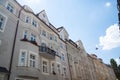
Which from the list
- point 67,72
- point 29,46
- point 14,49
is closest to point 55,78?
point 67,72

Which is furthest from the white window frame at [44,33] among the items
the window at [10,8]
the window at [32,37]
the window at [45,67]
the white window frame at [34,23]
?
the window at [10,8]

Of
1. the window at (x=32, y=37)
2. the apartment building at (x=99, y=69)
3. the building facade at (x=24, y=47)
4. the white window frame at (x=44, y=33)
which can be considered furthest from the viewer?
the apartment building at (x=99, y=69)

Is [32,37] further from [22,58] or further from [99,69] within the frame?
[99,69]

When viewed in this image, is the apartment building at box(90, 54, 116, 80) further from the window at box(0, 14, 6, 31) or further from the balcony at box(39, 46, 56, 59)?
the window at box(0, 14, 6, 31)

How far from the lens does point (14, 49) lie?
620 inches

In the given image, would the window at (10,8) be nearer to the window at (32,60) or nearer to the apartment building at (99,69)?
A: the window at (32,60)

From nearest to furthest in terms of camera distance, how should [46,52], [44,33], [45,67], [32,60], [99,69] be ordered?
1. [32,60]
2. [46,52]
3. [45,67]
4. [44,33]
5. [99,69]

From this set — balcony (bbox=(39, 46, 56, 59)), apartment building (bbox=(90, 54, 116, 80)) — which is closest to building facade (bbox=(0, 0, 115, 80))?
balcony (bbox=(39, 46, 56, 59))

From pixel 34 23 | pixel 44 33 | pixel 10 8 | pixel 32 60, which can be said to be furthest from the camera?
pixel 44 33

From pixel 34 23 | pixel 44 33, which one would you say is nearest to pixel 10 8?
pixel 34 23

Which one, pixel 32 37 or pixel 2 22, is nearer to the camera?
pixel 2 22

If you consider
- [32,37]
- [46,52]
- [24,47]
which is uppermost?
→ [32,37]

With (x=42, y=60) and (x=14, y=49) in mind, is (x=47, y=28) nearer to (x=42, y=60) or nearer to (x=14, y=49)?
(x=42, y=60)

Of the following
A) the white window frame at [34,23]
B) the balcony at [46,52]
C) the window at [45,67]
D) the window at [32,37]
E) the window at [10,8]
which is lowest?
the window at [45,67]
